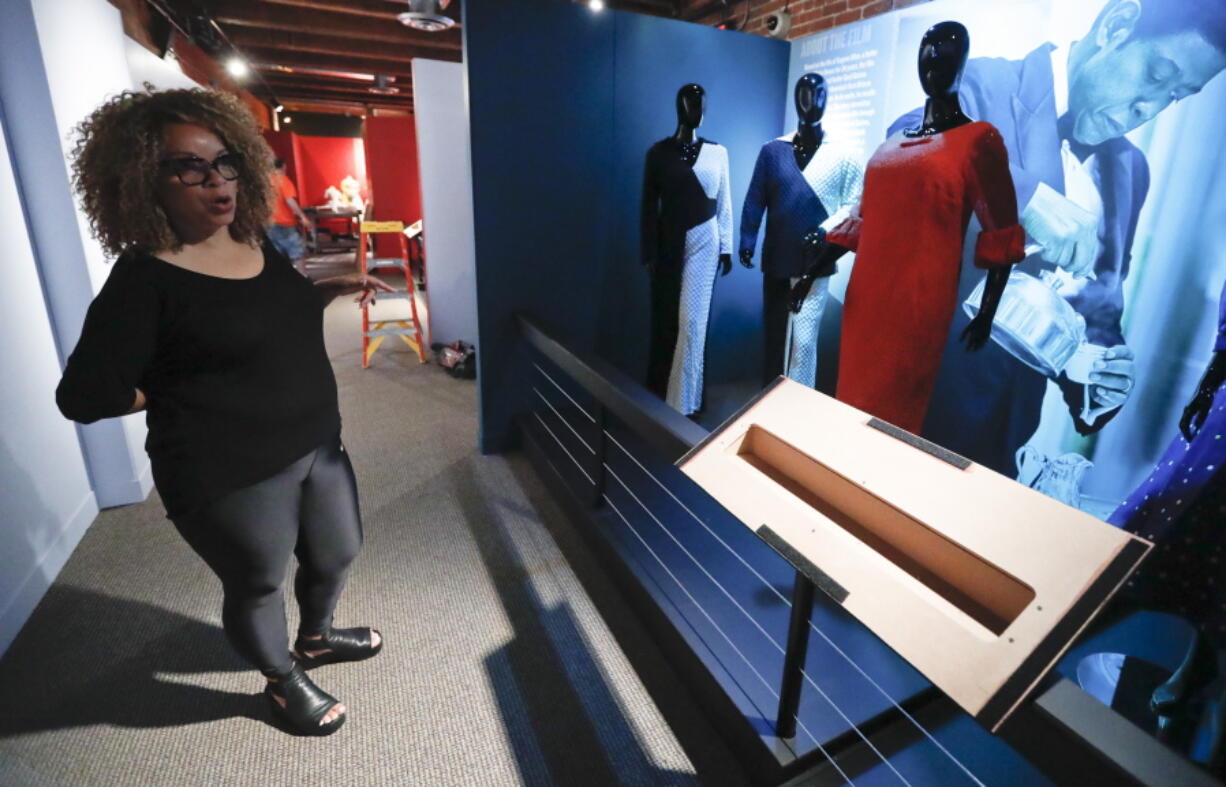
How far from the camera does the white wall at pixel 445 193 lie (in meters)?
4.36

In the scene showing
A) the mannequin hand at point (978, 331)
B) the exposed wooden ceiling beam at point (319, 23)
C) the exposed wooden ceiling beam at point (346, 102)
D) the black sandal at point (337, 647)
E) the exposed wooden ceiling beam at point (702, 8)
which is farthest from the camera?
the exposed wooden ceiling beam at point (346, 102)

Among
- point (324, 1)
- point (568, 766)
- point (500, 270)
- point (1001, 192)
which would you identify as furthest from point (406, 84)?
point (568, 766)

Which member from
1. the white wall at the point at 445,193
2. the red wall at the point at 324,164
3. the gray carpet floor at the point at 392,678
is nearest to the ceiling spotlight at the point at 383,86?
the red wall at the point at 324,164

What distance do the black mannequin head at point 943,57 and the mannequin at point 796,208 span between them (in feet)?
2.10

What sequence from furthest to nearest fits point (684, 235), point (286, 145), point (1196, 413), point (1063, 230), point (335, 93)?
point (286, 145), point (335, 93), point (684, 235), point (1063, 230), point (1196, 413)

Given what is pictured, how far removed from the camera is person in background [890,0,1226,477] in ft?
6.24

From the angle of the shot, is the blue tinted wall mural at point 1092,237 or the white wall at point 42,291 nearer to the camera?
the blue tinted wall mural at point 1092,237

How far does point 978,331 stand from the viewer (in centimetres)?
245

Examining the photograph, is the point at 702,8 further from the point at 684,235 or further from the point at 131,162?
the point at 131,162

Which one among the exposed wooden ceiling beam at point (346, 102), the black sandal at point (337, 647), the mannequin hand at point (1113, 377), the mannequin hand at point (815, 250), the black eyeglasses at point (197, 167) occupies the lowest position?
the black sandal at point (337, 647)

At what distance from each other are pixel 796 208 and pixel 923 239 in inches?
32.0

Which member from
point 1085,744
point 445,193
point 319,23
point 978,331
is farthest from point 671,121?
point 319,23

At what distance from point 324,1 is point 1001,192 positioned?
545 cm

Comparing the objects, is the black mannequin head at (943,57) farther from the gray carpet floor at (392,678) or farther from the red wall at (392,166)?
the red wall at (392,166)
